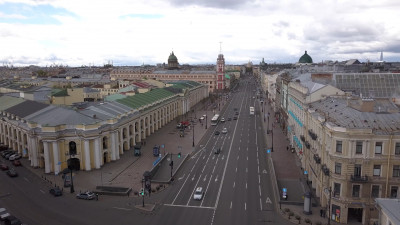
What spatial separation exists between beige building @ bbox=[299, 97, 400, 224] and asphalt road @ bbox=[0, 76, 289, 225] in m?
6.89

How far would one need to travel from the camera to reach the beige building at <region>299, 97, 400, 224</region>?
35.2 meters

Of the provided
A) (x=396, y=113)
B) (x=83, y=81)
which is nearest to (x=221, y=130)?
(x=396, y=113)

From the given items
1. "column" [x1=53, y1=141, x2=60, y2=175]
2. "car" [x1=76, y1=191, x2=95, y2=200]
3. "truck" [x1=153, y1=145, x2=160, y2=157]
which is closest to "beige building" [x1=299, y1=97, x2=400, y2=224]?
"car" [x1=76, y1=191, x2=95, y2=200]

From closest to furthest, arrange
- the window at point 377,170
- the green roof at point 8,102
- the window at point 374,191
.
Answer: the window at point 377,170
the window at point 374,191
the green roof at point 8,102

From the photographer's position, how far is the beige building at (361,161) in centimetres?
3516

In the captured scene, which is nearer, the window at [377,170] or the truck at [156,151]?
the window at [377,170]

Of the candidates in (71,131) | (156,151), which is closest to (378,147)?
(156,151)

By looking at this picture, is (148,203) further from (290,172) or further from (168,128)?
(168,128)

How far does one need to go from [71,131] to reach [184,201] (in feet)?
78.6

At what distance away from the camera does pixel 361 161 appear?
116ft

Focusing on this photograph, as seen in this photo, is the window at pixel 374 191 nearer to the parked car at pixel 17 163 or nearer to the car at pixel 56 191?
the car at pixel 56 191

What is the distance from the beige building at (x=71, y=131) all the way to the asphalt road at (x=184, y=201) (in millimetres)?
5233

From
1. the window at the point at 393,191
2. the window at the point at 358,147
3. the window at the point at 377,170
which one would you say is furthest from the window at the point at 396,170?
the window at the point at 358,147

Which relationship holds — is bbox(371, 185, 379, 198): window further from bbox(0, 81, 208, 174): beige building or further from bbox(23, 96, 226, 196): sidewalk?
bbox(0, 81, 208, 174): beige building
